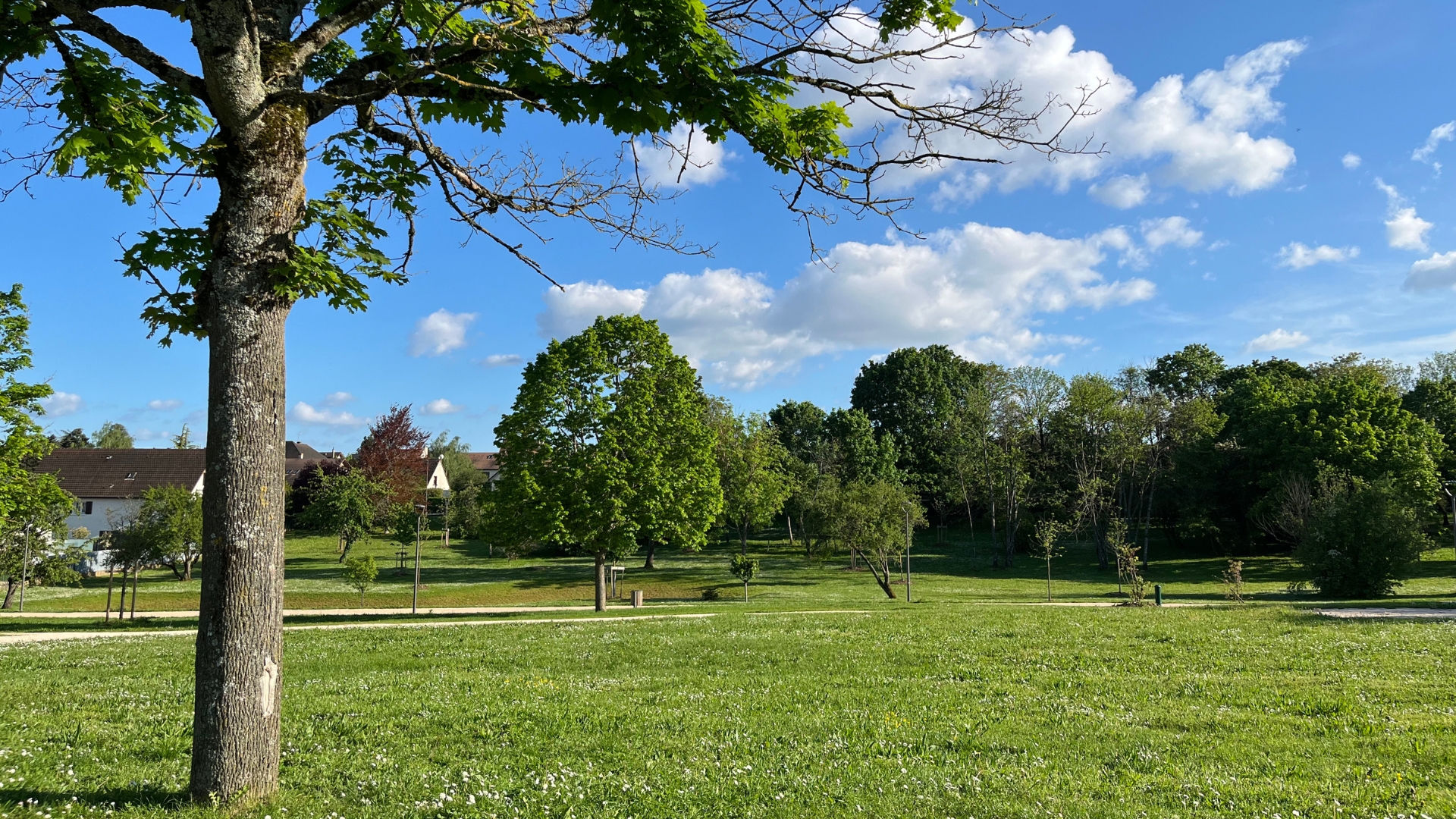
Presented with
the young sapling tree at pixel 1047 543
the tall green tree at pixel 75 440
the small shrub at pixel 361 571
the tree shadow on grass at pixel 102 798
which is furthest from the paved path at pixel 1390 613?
the tall green tree at pixel 75 440

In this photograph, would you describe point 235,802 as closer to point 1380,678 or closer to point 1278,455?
point 1380,678

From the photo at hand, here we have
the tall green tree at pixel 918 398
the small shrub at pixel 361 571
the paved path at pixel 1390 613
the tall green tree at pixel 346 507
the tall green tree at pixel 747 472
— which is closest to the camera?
the paved path at pixel 1390 613

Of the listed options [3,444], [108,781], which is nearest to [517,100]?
[108,781]

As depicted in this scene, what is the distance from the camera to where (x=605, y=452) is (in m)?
27.6

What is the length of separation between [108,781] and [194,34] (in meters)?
4.91

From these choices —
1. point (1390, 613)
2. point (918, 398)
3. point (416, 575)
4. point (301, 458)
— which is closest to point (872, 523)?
point (1390, 613)

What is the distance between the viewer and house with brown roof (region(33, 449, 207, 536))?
5606 cm

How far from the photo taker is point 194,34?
4.60 metres

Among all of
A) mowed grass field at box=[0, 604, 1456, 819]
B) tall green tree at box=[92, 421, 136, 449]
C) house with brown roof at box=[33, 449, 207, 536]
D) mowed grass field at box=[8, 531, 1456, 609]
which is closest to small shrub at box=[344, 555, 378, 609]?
mowed grass field at box=[8, 531, 1456, 609]

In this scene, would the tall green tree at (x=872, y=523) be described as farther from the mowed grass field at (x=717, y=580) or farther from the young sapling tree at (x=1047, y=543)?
the young sapling tree at (x=1047, y=543)

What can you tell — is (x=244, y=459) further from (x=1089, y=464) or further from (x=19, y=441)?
(x=1089, y=464)

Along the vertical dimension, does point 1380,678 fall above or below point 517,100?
below

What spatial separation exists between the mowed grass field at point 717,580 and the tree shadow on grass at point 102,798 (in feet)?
79.3

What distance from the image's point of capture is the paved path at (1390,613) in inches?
719
